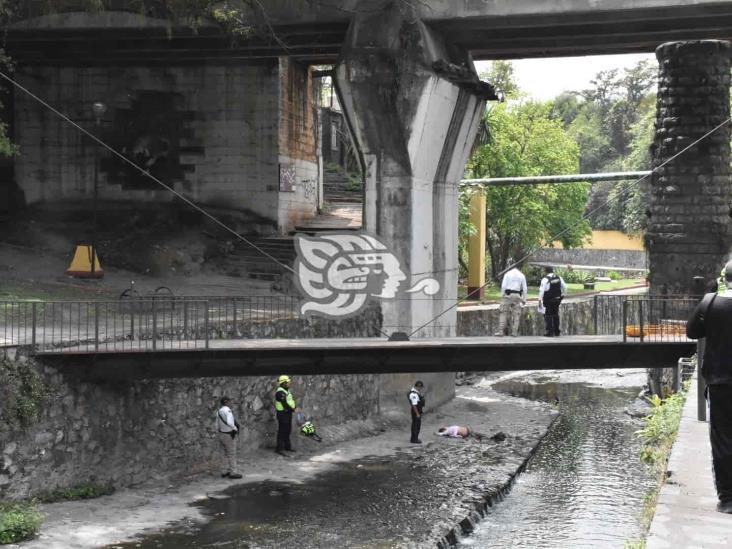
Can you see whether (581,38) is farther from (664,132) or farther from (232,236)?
(232,236)

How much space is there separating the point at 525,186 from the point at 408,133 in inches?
984

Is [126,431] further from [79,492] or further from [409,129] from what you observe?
[409,129]

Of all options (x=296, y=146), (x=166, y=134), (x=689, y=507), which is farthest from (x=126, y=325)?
(x=689, y=507)

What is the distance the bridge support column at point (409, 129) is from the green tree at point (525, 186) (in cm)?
2052

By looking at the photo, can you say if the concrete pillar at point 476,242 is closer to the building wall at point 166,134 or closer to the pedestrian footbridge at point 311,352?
the building wall at point 166,134

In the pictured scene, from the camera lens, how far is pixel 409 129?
23078 millimetres

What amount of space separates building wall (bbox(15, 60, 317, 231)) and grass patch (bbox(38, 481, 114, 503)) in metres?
13.0

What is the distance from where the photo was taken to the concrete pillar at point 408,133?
74.7 feet

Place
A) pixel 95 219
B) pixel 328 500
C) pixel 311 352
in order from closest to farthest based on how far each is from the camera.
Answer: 1. pixel 311 352
2. pixel 328 500
3. pixel 95 219

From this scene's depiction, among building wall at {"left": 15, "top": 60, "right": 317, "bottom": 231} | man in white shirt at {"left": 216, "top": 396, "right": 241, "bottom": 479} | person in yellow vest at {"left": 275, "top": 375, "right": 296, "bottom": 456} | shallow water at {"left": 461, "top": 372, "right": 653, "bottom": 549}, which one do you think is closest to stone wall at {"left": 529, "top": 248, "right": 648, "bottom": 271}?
shallow water at {"left": 461, "top": 372, "right": 653, "bottom": 549}

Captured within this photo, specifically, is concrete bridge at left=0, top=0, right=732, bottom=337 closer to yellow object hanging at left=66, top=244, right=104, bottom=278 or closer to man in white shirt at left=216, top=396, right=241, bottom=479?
yellow object hanging at left=66, top=244, right=104, bottom=278

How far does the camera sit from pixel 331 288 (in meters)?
22.6

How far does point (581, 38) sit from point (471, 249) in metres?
18.4

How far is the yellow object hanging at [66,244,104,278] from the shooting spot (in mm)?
24188
